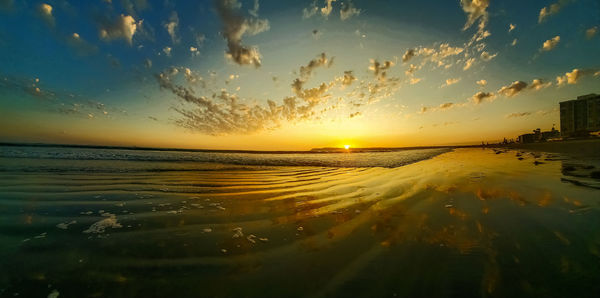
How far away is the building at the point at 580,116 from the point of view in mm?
58438

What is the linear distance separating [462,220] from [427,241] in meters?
1.58

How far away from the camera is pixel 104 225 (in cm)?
434

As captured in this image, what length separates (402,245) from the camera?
11.0ft

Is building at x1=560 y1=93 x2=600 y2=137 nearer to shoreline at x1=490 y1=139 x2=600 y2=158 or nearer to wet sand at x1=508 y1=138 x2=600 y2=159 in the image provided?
shoreline at x1=490 y1=139 x2=600 y2=158

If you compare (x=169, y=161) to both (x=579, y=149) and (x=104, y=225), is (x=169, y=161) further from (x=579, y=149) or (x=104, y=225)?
(x=579, y=149)

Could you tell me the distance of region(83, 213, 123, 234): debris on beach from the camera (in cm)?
401

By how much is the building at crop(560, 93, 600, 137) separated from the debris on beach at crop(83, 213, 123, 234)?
330ft

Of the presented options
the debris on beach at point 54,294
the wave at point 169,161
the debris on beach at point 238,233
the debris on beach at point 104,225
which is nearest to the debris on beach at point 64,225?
the debris on beach at point 104,225

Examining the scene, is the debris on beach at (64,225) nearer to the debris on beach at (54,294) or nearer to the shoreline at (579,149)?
the debris on beach at (54,294)

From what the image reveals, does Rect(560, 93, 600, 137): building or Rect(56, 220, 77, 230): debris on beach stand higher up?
Rect(560, 93, 600, 137): building

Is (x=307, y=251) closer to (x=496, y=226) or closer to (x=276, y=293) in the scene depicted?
(x=276, y=293)

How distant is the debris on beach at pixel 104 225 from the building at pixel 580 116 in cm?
10044

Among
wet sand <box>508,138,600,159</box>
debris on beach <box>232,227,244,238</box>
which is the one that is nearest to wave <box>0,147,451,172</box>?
wet sand <box>508,138,600,159</box>

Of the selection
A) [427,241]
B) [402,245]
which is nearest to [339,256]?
[402,245]
